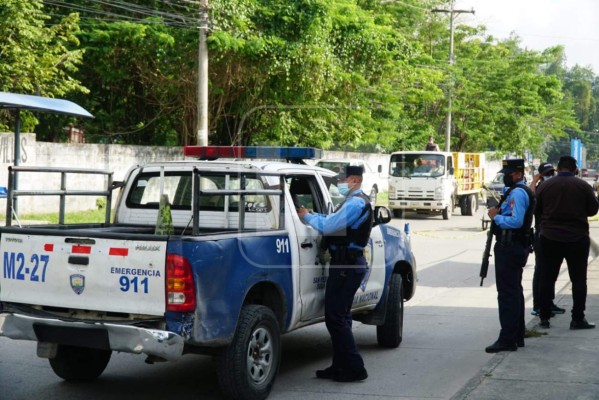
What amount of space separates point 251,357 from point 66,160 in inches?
730

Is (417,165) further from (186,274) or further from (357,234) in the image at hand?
(186,274)

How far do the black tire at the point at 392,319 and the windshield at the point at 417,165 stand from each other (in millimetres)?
21057

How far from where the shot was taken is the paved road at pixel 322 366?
284 inches

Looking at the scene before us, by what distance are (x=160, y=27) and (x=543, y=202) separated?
58.0 feet

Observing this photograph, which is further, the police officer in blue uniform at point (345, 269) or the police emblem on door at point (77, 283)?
the police officer in blue uniform at point (345, 269)

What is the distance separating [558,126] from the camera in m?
62.7

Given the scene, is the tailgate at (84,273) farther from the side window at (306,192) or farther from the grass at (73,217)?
the grass at (73,217)

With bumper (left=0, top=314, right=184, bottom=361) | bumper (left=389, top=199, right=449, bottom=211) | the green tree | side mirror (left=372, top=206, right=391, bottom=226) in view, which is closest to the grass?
the green tree

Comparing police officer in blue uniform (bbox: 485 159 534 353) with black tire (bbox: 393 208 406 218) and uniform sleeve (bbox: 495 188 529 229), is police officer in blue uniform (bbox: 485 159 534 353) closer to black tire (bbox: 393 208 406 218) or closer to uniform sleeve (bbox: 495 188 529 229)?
uniform sleeve (bbox: 495 188 529 229)

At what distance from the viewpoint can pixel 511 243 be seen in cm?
844

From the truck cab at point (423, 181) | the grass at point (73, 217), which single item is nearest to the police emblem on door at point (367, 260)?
the grass at point (73, 217)

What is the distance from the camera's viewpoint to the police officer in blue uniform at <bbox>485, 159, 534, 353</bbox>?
332 inches

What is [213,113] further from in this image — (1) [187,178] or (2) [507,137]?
(2) [507,137]

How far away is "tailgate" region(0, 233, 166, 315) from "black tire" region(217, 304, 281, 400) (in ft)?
2.27
